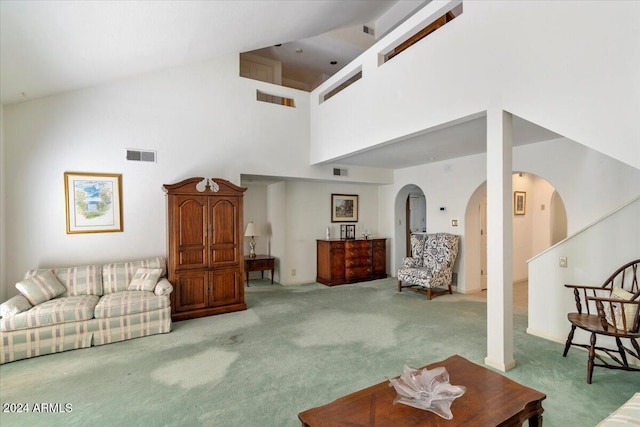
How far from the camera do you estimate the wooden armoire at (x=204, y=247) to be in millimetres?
4367

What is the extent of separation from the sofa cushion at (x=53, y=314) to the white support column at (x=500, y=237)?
14.5 ft

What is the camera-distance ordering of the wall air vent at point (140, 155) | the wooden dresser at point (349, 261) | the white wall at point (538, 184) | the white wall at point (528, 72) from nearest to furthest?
the white wall at point (528, 72), the white wall at point (538, 184), the wall air vent at point (140, 155), the wooden dresser at point (349, 261)

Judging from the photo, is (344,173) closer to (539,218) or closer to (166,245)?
(166,245)

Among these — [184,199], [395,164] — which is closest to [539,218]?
[395,164]

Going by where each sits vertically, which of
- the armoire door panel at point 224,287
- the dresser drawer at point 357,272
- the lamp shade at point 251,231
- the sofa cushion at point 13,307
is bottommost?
the dresser drawer at point 357,272

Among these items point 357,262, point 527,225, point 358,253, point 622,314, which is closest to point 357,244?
point 358,253

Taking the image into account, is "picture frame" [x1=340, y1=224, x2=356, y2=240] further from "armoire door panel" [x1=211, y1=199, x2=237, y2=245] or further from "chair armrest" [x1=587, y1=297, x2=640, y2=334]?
"chair armrest" [x1=587, y1=297, x2=640, y2=334]

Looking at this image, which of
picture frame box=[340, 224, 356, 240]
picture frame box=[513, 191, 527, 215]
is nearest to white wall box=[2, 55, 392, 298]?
picture frame box=[340, 224, 356, 240]

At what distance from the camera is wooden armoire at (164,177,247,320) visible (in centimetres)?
437

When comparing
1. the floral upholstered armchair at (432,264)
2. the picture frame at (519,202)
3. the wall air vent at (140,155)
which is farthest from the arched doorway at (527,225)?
the wall air vent at (140,155)

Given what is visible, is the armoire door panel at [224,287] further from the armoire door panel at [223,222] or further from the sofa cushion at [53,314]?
the sofa cushion at [53,314]

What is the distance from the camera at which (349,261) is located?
667 cm

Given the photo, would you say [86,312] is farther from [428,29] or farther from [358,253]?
[428,29]

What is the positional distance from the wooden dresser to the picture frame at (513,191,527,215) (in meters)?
2.79
